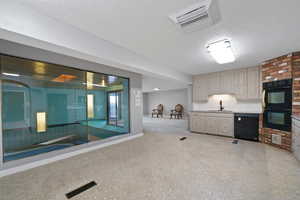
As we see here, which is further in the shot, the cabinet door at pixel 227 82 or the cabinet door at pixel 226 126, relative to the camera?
the cabinet door at pixel 227 82

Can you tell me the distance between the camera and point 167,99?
10.6 metres

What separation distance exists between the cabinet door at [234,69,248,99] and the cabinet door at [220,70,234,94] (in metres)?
0.12

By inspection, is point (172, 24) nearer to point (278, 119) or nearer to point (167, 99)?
point (278, 119)

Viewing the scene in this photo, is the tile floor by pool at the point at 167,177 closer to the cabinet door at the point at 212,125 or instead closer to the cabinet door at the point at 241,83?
the cabinet door at the point at 212,125

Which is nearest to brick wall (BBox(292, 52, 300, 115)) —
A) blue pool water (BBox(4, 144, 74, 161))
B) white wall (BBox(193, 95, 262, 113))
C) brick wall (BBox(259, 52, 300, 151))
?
brick wall (BBox(259, 52, 300, 151))

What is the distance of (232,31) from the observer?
2041 mm

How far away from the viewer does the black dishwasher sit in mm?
3725

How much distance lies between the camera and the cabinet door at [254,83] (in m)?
3.87

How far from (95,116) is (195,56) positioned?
144 inches

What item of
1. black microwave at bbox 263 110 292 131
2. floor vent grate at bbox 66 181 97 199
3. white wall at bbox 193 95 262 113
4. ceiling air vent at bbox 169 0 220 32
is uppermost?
ceiling air vent at bbox 169 0 220 32

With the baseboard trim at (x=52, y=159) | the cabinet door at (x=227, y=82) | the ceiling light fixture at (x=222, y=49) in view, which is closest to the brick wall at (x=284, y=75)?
the cabinet door at (x=227, y=82)

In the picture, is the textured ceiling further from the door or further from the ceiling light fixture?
the door

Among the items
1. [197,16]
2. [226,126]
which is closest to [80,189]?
[197,16]

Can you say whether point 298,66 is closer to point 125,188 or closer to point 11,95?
point 125,188
